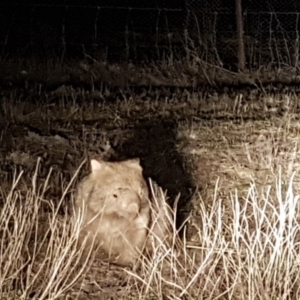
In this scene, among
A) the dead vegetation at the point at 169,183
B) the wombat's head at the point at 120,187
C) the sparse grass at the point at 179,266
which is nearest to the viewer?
the sparse grass at the point at 179,266

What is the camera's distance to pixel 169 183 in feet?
22.7

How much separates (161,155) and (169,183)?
762 millimetres

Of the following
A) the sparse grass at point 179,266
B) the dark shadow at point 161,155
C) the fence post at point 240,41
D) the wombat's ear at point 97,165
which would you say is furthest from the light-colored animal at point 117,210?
the fence post at point 240,41

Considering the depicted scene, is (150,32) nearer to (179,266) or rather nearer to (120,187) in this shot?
(120,187)

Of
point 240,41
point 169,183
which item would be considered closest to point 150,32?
point 240,41

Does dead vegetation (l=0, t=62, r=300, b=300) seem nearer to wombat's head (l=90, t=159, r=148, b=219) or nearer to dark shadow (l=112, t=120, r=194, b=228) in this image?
dark shadow (l=112, t=120, r=194, b=228)

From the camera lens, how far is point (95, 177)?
5.45 m

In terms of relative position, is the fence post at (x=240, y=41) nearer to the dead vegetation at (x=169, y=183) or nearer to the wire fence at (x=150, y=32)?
the wire fence at (x=150, y=32)

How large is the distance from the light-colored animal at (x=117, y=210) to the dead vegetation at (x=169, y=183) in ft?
0.39

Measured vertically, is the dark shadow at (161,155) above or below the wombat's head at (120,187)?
below

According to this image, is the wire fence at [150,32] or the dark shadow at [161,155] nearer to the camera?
the dark shadow at [161,155]

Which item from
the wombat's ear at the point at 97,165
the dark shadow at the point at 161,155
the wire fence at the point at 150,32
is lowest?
the dark shadow at the point at 161,155

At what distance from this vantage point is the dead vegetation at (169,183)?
186 inches

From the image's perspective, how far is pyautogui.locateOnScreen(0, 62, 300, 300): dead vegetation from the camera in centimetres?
473
